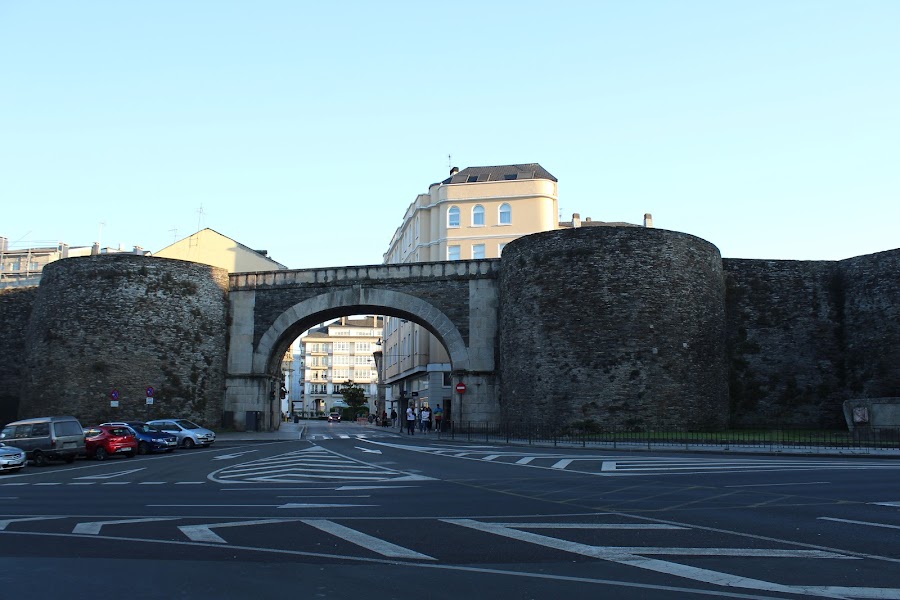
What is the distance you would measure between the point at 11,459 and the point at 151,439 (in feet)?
27.1

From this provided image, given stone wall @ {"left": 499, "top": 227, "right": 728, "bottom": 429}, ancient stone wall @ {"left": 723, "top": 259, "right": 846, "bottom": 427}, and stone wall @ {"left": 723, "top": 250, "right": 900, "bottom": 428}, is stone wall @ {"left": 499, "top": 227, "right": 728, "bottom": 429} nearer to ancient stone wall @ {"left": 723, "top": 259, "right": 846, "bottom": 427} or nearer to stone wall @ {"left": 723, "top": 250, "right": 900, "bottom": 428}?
ancient stone wall @ {"left": 723, "top": 259, "right": 846, "bottom": 427}

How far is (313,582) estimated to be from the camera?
6.64 meters

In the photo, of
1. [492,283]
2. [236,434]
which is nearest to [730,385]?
[492,283]

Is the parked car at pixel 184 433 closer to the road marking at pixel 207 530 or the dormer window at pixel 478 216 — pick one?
the road marking at pixel 207 530

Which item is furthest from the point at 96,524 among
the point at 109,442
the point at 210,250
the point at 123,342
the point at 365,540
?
the point at 210,250

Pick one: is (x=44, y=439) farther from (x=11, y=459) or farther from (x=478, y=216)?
(x=478, y=216)

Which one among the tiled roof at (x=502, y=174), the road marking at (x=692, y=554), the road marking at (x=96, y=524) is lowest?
the road marking at (x=96, y=524)

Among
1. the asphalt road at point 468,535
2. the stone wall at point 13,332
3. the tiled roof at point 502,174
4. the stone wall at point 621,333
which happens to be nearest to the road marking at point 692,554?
the asphalt road at point 468,535

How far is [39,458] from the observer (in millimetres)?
24797

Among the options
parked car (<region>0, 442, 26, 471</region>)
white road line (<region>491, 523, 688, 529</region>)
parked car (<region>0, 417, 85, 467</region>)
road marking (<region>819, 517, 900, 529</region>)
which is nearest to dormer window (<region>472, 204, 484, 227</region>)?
parked car (<region>0, 417, 85, 467</region>)

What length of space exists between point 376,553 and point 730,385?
3358 centimetres

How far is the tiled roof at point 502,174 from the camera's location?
63.4m

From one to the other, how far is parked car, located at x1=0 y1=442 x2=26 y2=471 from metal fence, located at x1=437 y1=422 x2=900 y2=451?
16680mm

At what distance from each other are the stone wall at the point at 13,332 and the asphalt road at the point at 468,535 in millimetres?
35615
